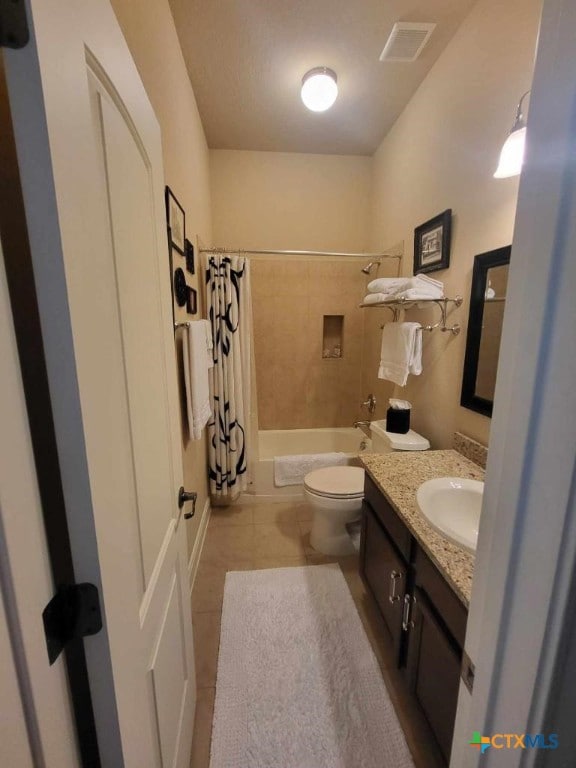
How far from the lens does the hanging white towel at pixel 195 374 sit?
1.62 meters

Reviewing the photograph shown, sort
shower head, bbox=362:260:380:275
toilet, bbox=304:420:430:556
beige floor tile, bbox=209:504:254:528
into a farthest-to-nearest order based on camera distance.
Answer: shower head, bbox=362:260:380:275 → beige floor tile, bbox=209:504:254:528 → toilet, bbox=304:420:430:556

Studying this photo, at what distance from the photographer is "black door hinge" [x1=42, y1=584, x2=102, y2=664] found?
1.44 ft

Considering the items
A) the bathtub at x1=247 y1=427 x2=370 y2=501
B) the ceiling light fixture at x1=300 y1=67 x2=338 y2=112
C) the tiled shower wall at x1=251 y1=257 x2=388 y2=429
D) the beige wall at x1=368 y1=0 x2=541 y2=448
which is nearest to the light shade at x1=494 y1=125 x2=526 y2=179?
the beige wall at x1=368 y1=0 x2=541 y2=448

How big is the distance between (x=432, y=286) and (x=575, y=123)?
1.52 m

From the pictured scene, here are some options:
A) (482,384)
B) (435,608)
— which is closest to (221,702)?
(435,608)

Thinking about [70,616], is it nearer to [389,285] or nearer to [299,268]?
[389,285]

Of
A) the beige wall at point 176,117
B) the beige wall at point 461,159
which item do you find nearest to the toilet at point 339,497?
the beige wall at point 461,159

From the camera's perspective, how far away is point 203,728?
3.93 feet

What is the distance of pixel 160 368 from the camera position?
0.90 meters

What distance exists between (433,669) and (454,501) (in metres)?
0.55

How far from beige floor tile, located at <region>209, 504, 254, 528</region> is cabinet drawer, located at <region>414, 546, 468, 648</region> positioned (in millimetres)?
1595

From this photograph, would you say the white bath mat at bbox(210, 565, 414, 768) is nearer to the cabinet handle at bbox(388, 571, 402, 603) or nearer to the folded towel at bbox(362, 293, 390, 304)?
the cabinet handle at bbox(388, 571, 402, 603)

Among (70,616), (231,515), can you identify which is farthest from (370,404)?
(70,616)

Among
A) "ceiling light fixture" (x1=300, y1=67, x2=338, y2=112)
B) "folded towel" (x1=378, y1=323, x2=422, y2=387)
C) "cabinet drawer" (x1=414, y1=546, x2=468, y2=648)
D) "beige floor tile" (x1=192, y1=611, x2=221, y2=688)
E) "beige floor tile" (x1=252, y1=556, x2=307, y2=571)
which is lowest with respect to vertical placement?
"beige floor tile" (x1=192, y1=611, x2=221, y2=688)
